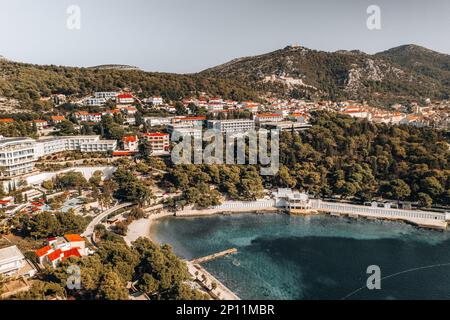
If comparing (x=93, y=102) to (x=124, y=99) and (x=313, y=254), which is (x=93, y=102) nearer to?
(x=124, y=99)

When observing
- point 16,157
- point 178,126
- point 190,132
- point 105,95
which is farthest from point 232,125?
point 16,157

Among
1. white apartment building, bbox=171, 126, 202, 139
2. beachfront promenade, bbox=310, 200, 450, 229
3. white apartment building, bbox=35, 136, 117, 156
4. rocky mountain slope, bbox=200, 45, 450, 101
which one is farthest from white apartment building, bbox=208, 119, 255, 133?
rocky mountain slope, bbox=200, 45, 450, 101

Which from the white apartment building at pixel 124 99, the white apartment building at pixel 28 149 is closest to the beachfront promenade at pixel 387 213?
the white apartment building at pixel 28 149

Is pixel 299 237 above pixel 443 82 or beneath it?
beneath

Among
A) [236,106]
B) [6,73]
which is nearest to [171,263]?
[236,106]

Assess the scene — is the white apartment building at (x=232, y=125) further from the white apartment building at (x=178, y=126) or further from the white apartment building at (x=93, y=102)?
the white apartment building at (x=93, y=102)

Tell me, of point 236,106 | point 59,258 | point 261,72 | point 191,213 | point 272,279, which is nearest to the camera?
point 59,258

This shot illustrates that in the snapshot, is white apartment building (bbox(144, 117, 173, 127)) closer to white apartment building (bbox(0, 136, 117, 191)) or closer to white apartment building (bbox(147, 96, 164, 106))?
white apartment building (bbox(0, 136, 117, 191))
